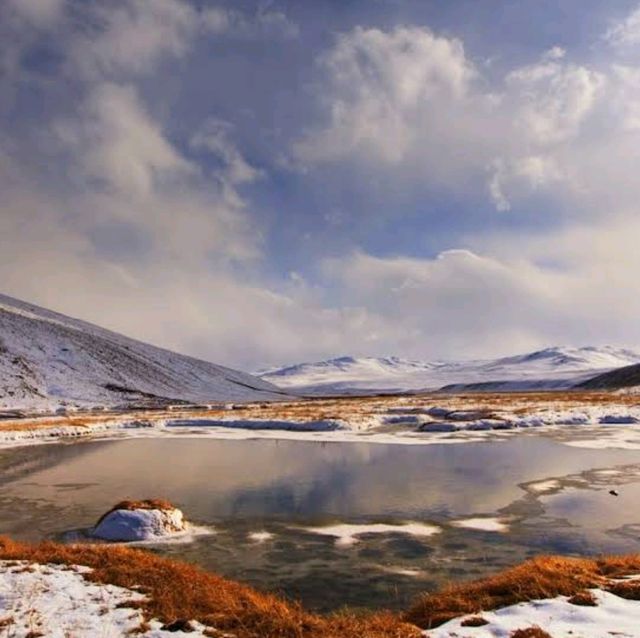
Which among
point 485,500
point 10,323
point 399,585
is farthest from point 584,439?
point 10,323

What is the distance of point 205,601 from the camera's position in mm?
11875

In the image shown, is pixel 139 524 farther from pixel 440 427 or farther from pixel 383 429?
pixel 383 429

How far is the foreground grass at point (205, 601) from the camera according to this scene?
1035 centimetres

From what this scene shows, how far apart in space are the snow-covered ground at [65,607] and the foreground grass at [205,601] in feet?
1.16

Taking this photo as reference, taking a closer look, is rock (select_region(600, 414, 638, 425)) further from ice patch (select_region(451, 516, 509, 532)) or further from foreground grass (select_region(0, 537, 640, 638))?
foreground grass (select_region(0, 537, 640, 638))

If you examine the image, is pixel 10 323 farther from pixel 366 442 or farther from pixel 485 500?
pixel 485 500

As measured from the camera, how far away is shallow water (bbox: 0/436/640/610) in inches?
625

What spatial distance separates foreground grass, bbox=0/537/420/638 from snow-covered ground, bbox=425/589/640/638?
1060 millimetres

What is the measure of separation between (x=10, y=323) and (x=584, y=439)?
490 feet

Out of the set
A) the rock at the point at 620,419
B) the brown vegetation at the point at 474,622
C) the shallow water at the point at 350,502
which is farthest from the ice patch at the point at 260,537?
the rock at the point at 620,419

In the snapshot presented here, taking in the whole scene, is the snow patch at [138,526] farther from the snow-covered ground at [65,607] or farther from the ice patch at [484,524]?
the ice patch at [484,524]

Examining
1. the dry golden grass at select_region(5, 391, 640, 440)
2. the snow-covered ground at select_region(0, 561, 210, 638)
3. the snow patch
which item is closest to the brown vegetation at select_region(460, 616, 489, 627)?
the snow-covered ground at select_region(0, 561, 210, 638)

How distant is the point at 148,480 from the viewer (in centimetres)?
2975

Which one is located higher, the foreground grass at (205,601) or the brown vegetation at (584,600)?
the brown vegetation at (584,600)
